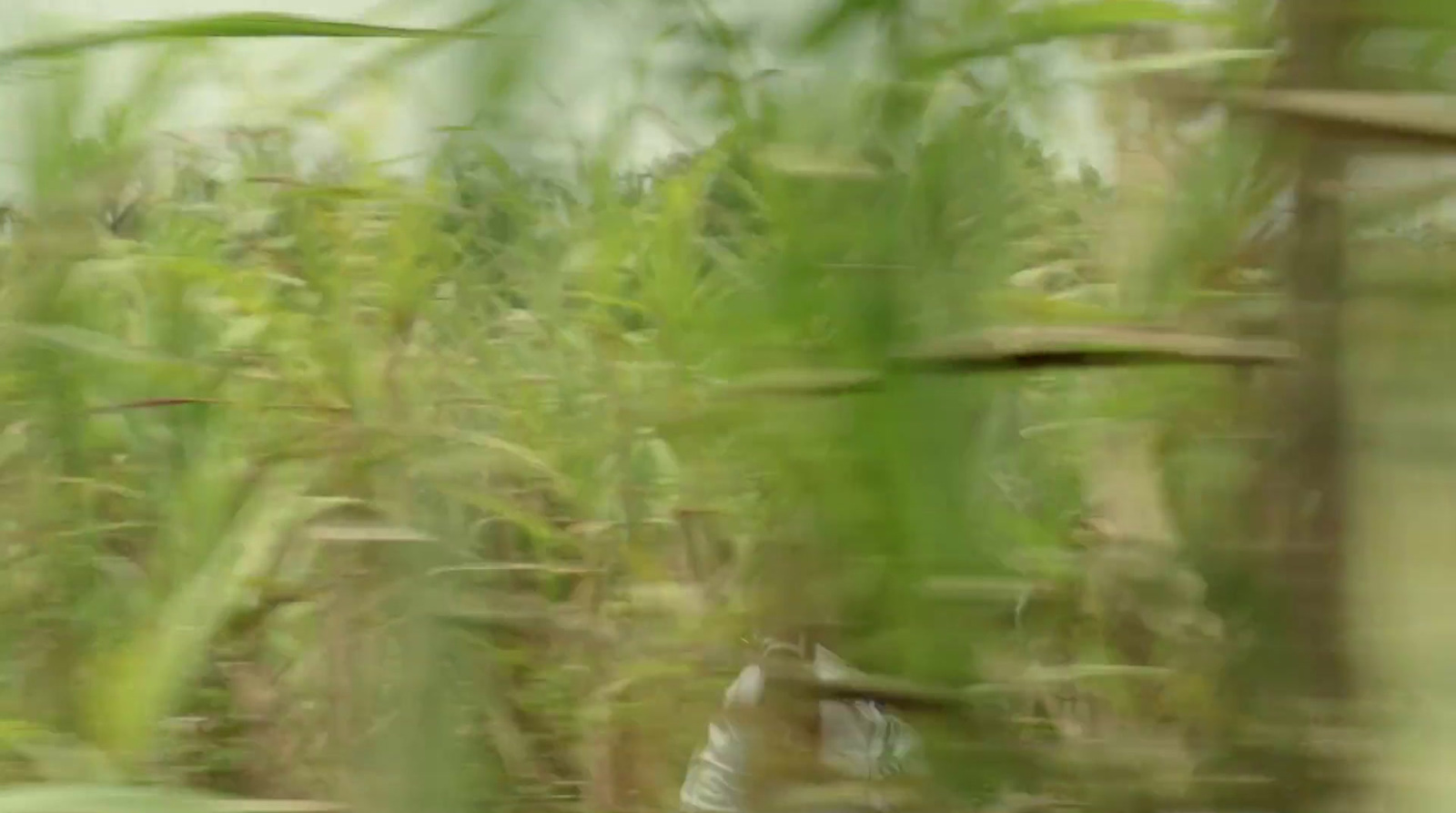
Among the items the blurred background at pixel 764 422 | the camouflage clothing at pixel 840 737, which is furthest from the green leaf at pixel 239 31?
the camouflage clothing at pixel 840 737

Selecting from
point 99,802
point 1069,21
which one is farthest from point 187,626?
point 1069,21

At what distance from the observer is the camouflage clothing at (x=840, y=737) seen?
0.62ft

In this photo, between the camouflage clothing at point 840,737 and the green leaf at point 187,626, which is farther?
the green leaf at point 187,626

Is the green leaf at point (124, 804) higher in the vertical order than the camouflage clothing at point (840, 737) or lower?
lower

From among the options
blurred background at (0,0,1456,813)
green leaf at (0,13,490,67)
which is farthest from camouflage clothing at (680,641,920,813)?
green leaf at (0,13,490,67)

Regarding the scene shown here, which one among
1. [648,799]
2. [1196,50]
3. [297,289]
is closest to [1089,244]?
[1196,50]

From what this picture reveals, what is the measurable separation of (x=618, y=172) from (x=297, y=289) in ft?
0.59

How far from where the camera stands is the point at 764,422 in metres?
0.20

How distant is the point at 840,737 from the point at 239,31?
0.15 metres

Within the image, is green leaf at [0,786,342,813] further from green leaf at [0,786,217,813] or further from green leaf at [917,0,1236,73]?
green leaf at [917,0,1236,73]

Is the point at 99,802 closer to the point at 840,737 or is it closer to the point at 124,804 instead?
the point at 124,804

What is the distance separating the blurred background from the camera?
0.53 ft

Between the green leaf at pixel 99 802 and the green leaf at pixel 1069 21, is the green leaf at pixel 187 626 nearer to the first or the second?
the green leaf at pixel 99 802

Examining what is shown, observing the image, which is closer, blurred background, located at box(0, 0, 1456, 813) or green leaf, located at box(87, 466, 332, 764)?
blurred background, located at box(0, 0, 1456, 813)
